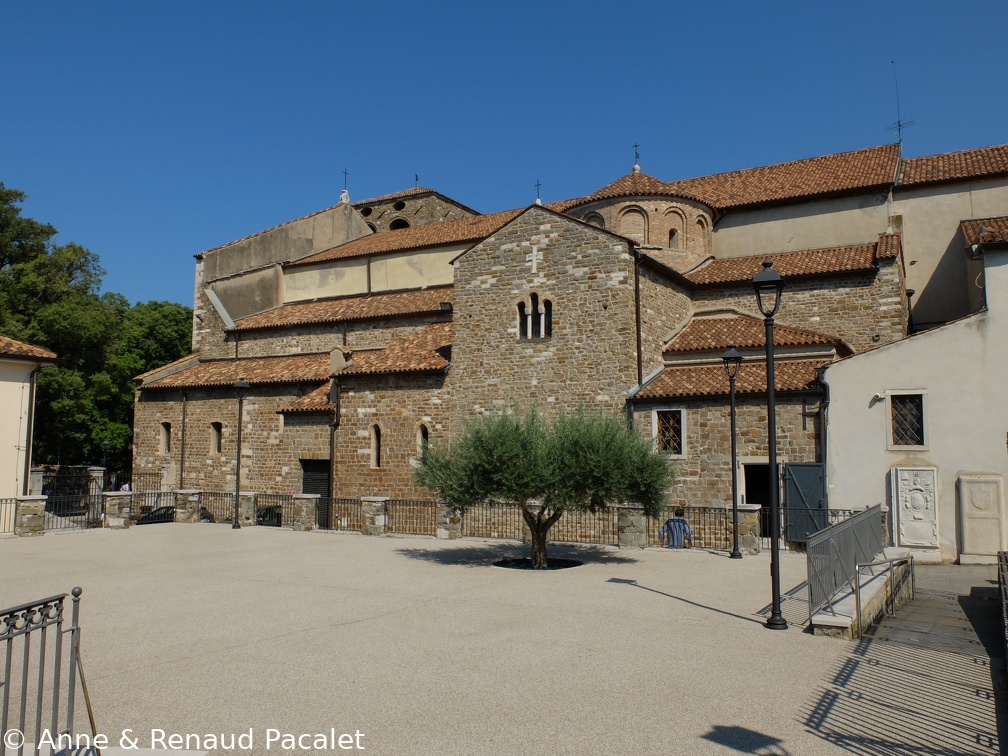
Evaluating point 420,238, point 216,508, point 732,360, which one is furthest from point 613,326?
point 216,508

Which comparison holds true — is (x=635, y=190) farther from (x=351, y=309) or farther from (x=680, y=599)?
(x=680, y=599)

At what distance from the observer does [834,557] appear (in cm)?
1030

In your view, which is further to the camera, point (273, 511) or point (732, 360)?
point (273, 511)

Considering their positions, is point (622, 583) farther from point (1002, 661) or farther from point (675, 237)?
point (675, 237)

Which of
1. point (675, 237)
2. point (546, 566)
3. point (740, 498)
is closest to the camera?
point (546, 566)

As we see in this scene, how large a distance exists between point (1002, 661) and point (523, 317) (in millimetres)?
16705

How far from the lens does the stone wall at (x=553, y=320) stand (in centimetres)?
2186

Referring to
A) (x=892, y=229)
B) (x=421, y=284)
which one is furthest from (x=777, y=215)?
(x=421, y=284)

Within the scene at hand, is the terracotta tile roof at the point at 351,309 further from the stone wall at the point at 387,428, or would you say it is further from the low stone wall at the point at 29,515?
the low stone wall at the point at 29,515

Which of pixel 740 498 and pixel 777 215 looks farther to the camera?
pixel 777 215

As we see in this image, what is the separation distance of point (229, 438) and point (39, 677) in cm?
2657

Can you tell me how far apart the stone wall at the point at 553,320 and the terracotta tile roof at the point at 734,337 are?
268 cm

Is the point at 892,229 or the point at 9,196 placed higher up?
the point at 9,196

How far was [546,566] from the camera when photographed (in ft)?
50.0
